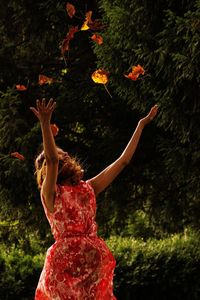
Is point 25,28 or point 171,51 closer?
point 171,51

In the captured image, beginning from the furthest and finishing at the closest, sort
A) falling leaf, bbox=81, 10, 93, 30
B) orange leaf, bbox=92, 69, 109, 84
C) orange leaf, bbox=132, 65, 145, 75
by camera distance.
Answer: falling leaf, bbox=81, 10, 93, 30 < orange leaf, bbox=92, 69, 109, 84 < orange leaf, bbox=132, 65, 145, 75

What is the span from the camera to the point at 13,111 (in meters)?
8.02

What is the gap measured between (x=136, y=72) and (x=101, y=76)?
2.39 ft

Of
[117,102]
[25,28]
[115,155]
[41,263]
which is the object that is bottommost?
[41,263]

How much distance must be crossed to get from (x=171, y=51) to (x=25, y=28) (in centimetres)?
295

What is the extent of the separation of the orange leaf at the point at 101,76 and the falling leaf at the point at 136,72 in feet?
1.46

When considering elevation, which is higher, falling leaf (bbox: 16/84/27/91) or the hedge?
falling leaf (bbox: 16/84/27/91)

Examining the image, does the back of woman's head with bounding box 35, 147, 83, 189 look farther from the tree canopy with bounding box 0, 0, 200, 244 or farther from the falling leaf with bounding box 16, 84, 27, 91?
the falling leaf with bounding box 16, 84, 27, 91

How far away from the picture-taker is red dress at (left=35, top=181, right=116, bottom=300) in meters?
4.61

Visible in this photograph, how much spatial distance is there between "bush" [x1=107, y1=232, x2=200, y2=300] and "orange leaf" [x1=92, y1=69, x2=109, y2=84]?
1.77 metres

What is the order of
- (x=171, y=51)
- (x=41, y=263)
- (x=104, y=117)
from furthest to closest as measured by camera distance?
(x=104, y=117) < (x=41, y=263) < (x=171, y=51)

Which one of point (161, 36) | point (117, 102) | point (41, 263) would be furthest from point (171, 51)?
point (41, 263)

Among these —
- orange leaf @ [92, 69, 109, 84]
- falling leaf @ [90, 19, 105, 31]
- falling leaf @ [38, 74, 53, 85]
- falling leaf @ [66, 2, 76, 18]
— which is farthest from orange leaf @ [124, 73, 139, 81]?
falling leaf @ [38, 74, 53, 85]

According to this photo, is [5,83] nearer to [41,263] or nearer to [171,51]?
[41,263]
